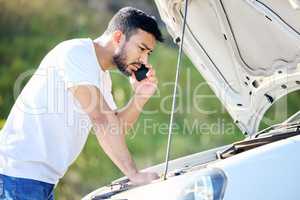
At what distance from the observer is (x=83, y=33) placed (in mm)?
10195

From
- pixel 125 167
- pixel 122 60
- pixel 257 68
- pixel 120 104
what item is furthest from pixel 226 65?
pixel 120 104

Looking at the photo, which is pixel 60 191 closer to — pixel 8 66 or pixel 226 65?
pixel 8 66

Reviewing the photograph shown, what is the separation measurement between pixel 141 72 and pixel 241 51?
839 millimetres

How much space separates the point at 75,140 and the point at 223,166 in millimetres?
980

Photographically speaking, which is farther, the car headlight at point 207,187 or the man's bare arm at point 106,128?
the man's bare arm at point 106,128

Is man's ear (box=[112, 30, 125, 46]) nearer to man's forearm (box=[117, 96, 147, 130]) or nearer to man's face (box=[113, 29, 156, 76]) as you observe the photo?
man's face (box=[113, 29, 156, 76])

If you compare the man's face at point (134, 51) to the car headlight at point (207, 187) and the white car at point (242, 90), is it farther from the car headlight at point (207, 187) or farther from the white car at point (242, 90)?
the car headlight at point (207, 187)

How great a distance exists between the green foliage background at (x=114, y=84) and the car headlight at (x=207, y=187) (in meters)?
4.77

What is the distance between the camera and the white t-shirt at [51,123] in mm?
3918

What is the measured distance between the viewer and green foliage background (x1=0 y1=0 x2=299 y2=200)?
9.17 metres

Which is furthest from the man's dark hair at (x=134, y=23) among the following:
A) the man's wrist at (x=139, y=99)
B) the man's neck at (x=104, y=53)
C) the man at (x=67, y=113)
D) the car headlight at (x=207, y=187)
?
the car headlight at (x=207, y=187)

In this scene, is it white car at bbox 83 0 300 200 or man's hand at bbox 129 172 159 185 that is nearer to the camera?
white car at bbox 83 0 300 200

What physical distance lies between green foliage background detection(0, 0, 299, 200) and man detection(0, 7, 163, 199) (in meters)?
4.15

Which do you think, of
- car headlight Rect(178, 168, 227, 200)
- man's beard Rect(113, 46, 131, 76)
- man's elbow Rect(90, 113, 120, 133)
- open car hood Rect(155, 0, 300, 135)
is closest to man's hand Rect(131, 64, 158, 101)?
man's beard Rect(113, 46, 131, 76)
